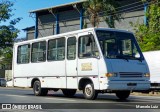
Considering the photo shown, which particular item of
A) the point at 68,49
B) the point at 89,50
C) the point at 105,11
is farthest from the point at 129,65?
the point at 105,11

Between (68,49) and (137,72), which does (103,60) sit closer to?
(137,72)

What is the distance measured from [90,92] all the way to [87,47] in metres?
1.83

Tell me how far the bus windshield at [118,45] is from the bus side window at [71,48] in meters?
1.59

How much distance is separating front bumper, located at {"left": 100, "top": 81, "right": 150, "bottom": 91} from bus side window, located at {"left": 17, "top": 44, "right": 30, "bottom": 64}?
22.8 ft

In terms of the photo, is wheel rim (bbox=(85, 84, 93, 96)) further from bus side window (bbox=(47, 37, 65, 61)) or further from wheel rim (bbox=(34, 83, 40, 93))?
wheel rim (bbox=(34, 83, 40, 93))

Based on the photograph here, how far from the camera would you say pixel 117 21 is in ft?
160

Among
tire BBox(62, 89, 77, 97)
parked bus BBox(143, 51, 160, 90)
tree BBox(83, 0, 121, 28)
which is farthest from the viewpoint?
tree BBox(83, 0, 121, 28)

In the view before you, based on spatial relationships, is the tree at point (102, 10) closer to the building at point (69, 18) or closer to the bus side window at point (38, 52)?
the building at point (69, 18)

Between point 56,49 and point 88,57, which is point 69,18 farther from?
point 88,57

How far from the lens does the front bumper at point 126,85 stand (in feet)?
52.6

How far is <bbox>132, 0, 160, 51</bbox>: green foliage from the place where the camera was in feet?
127

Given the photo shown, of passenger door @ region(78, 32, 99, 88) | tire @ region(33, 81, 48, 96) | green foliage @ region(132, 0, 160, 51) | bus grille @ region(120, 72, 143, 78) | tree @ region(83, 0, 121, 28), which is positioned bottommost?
tire @ region(33, 81, 48, 96)

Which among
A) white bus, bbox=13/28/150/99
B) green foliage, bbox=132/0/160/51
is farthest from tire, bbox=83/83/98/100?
green foliage, bbox=132/0/160/51

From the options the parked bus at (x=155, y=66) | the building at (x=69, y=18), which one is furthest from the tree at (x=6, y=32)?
the parked bus at (x=155, y=66)
